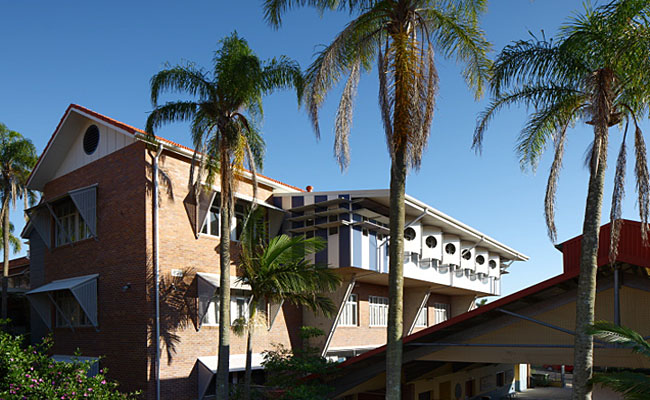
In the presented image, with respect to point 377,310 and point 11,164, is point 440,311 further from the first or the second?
point 11,164

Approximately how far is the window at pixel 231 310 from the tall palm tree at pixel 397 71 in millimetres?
9269

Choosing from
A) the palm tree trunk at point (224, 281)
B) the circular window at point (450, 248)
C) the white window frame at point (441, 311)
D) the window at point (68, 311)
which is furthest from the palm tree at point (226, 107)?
the white window frame at point (441, 311)

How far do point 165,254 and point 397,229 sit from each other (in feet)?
32.3

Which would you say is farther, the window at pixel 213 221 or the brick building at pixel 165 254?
the window at pixel 213 221

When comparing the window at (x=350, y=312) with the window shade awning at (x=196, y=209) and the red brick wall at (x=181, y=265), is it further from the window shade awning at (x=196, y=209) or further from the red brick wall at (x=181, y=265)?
the window shade awning at (x=196, y=209)

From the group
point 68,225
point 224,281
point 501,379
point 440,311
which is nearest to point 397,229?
point 224,281

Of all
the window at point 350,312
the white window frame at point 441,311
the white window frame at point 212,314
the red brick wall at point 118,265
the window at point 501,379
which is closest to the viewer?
the red brick wall at point 118,265

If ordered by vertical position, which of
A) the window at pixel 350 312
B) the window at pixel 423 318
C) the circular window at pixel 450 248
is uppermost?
the circular window at pixel 450 248

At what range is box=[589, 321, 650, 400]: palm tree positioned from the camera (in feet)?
31.3

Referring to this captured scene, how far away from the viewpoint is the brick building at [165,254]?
61.1 feet

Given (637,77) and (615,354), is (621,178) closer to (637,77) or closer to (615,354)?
(637,77)

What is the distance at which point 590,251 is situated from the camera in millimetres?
11164

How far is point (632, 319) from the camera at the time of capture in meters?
12.9

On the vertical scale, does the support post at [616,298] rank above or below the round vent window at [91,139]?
below
